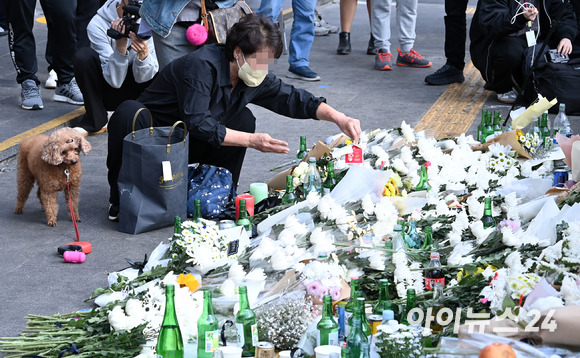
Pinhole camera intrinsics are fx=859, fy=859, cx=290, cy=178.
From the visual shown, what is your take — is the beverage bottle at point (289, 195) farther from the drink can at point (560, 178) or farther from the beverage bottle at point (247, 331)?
the beverage bottle at point (247, 331)

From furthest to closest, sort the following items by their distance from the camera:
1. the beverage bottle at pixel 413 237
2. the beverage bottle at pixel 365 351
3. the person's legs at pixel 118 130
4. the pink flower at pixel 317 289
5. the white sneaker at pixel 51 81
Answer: the white sneaker at pixel 51 81 → the person's legs at pixel 118 130 → the beverage bottle at pixel 413 237 → the pink flower at pixel 317 289 → the beverage bottle at pixel 365 351

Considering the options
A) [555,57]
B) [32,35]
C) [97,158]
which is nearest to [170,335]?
[97,158]

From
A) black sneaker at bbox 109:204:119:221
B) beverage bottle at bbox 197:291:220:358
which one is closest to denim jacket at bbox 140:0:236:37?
black sneaker at bbox 109:204:119:221

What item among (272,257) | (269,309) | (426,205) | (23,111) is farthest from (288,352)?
(23,111)

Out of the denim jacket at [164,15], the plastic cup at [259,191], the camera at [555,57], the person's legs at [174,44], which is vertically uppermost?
the denim jacket at [164,15]

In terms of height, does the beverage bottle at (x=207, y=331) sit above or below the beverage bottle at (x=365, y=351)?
below

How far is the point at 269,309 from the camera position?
345 centimetres

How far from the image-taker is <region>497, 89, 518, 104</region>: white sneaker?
26.8 ft

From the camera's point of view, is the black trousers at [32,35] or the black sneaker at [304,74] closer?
the black trousers at [32,35]

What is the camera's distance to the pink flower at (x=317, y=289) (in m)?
3.52

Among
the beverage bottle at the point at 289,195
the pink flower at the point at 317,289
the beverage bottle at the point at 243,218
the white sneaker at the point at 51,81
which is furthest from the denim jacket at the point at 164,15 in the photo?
the pink flower at the point at 317,289

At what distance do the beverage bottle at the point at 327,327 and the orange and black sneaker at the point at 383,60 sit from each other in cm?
659

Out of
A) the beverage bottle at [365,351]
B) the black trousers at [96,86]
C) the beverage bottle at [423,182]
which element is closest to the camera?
the beverage bottle at [365,351]

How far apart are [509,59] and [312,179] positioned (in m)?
3.57
